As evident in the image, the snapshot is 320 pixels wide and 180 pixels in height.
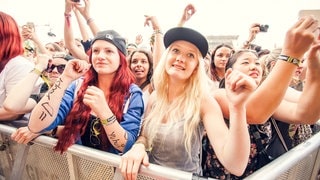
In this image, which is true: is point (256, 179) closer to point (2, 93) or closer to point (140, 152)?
point (140, 152)

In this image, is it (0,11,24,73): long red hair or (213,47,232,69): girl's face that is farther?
(213,47,232,69): girl's face

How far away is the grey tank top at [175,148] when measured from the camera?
1.05 meters

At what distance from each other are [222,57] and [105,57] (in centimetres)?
156

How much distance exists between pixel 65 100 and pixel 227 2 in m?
6.21

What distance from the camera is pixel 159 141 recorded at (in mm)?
1078

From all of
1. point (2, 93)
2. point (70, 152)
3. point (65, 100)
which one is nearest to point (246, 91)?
point (70, 152)

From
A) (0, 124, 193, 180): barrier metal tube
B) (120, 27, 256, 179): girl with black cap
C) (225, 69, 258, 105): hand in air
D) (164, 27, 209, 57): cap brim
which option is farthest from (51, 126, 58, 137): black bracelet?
(225, 69, 258, 105): hand in air

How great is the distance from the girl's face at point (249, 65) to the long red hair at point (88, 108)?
674 millimetres

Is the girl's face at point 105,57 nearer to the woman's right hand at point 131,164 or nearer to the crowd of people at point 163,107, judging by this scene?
the crowd of people at point 163,107

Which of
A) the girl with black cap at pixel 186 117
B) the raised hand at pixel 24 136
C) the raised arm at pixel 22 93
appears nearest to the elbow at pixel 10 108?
the raised arm at pixel 22 93

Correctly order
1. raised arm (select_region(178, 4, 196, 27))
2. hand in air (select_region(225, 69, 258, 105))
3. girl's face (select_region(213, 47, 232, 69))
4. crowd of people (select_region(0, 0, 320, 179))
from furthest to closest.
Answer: girl's face (select_region(213, 47, 232, 69)), raised arm (select_region(178, 4, 196, 27)), crowd of people (select_region(0, 0, 320, 179)), hand in air (select_region(225, 69, 258, 105))

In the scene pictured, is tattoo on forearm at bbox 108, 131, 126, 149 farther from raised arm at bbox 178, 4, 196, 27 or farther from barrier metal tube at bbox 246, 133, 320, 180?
raised arm at bbox 178, 4, 196, 27

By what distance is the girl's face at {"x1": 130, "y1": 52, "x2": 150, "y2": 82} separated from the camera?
2.05 meters

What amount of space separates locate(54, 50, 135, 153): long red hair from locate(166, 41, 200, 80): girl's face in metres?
0.25
